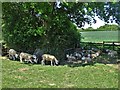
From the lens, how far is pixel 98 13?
11.9 meters

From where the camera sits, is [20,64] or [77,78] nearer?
[77,78]

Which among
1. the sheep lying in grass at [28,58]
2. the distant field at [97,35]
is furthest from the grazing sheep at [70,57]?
the sheep lying in grass at [28,58]

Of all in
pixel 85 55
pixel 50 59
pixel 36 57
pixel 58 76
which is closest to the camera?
pixel 58 76

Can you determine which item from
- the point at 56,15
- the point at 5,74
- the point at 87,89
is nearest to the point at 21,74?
the point at 5,74

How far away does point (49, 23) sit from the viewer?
38.8ft

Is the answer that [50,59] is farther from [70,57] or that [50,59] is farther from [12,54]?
[12,54]

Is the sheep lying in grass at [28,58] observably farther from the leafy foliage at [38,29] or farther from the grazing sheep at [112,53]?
the grazing sheep at [112,53]

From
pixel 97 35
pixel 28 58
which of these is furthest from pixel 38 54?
pixel 97 35

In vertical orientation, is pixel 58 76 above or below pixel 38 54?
below

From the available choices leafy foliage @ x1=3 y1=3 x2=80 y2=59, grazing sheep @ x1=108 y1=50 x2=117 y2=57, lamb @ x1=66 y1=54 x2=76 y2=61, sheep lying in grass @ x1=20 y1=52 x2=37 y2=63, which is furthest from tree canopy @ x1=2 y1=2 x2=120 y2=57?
grazing sheep @ x1=108 y1=50 x2=117 y2=57

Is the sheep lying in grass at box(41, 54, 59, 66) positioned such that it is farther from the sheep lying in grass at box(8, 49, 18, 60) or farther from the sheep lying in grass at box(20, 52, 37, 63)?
the sheep lying in grass at box(8, 49, 18, 60)

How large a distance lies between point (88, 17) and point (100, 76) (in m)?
3.66

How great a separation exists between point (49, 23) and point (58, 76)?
335 cm

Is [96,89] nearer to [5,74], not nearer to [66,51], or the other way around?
[5,74]
